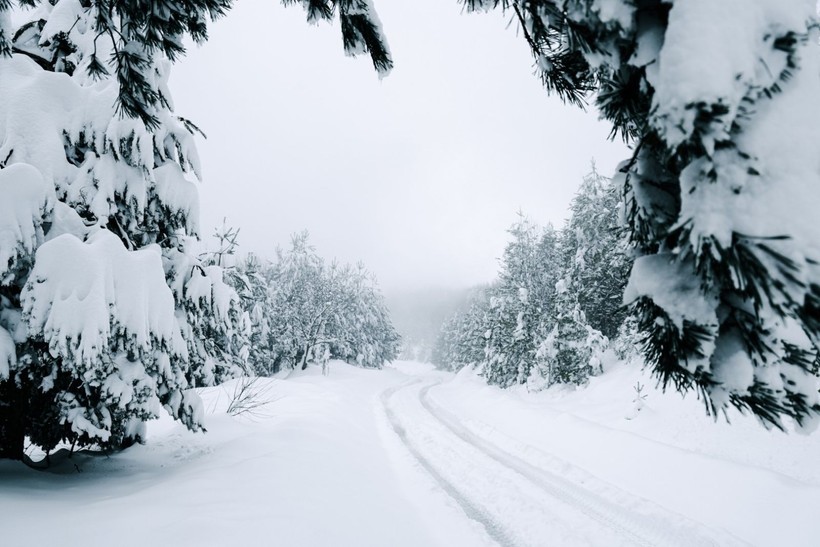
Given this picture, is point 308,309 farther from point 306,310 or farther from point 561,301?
point 561,301

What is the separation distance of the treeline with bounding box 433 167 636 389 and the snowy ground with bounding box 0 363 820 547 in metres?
11.2

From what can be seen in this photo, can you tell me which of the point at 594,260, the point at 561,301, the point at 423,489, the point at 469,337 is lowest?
the point at 469,337

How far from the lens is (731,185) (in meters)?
0.70

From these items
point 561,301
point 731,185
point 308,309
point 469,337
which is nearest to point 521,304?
point 561,301

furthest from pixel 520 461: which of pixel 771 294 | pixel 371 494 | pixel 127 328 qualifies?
pixel 771 294

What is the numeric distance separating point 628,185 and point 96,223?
6958 millimetres

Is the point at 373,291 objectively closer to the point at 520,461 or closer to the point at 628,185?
the point at 520,461

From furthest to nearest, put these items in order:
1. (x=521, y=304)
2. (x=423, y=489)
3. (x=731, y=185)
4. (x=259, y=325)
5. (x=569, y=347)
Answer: (x=259, y=325) → (x=521, y=304) → (x=569, y=347) → (x=423, y=489) → (x=731, y=185)

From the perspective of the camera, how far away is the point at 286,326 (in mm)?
38938

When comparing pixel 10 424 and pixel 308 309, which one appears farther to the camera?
pixel 308 309

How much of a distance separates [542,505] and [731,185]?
25.7 feet

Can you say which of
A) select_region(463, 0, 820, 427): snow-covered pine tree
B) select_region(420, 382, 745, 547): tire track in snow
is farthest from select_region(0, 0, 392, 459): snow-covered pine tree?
select_region(420, 382, 745, 547): tire track in snow

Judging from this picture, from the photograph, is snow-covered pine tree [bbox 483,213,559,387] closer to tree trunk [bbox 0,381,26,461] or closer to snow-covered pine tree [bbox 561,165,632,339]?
snow-covered pine tree [bbox 561,165,632,339]

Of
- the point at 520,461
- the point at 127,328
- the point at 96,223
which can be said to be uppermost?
the point at 96,223
